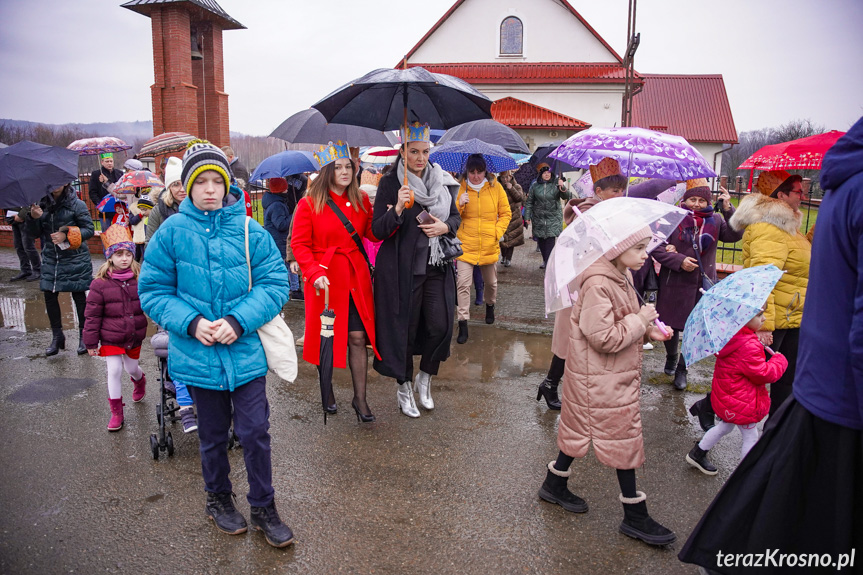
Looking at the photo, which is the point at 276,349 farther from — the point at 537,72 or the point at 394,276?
the point at 537,72

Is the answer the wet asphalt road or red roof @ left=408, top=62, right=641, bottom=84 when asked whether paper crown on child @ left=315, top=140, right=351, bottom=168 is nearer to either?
the wet asphalt road

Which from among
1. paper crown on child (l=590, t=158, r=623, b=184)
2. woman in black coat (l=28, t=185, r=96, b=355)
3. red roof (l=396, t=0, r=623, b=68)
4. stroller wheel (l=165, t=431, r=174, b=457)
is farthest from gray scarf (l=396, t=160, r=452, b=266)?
red roof (l=396, t=0, r=623, b=68)

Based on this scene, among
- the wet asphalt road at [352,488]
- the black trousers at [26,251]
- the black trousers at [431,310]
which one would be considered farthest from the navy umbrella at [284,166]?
the black trousers at [26,251]

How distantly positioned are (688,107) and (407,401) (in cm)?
3801

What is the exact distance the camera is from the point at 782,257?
4270 mm

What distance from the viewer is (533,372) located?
5992 mm

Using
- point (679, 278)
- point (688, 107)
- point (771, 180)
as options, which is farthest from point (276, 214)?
point (688, 107)

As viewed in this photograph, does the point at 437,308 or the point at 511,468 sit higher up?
the point at 437,308

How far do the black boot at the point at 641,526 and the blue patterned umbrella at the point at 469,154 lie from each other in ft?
16.3

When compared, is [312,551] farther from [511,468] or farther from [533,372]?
[533,372]

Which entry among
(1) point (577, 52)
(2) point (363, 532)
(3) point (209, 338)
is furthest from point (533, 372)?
(1) point (577, 52)

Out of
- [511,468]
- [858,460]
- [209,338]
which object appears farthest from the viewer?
[511,468]

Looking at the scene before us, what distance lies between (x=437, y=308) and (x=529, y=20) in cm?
2592

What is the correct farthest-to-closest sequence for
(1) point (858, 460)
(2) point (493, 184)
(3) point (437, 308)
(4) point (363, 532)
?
(2) point (493, 184)
(3) point (437, 308)
(4) point (363, 532)
(1) point (858, 460)
